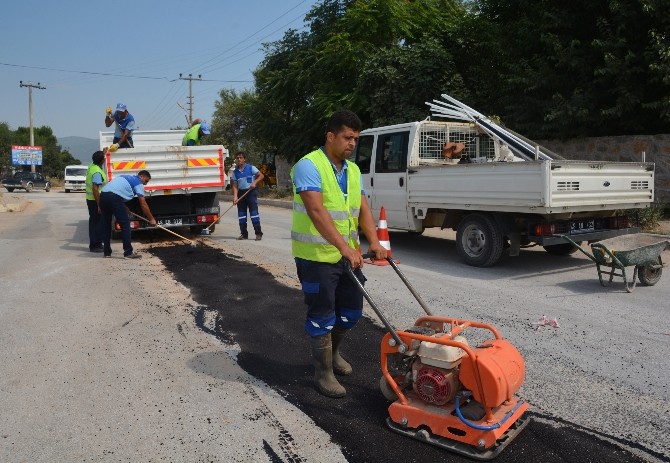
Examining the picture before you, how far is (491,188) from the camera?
24.4 ft

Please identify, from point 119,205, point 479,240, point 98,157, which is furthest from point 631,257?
point 98,157

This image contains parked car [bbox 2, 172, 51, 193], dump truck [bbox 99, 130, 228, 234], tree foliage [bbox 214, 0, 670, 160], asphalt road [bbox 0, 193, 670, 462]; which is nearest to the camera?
asphalt road [bbox 0, 193, 670, 462]

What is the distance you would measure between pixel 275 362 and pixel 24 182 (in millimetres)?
44410

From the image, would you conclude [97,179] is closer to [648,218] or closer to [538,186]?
[538,186]

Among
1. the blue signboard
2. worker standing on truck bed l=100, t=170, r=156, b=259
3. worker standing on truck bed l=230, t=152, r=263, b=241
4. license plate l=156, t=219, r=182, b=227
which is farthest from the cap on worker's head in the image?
the blue signboard

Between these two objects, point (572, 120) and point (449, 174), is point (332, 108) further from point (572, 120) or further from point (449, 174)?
point (449, 174)

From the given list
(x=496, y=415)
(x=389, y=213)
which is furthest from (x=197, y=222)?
(x=496, y=415)

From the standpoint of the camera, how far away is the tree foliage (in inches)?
466

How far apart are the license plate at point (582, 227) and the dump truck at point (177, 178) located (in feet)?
22.1

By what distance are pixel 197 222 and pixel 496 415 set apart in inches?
365

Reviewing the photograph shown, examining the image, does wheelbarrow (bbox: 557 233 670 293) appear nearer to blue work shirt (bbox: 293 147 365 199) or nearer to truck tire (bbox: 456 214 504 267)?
truck tire (bbox: 456 214 504 267)

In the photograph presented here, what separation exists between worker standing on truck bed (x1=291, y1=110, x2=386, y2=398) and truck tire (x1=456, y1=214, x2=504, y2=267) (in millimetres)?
4282

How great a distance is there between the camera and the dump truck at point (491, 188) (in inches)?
278

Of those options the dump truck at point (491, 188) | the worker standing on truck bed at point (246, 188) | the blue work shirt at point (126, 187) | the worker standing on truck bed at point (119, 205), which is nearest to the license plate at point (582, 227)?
the dump truck at point (491, 188)
